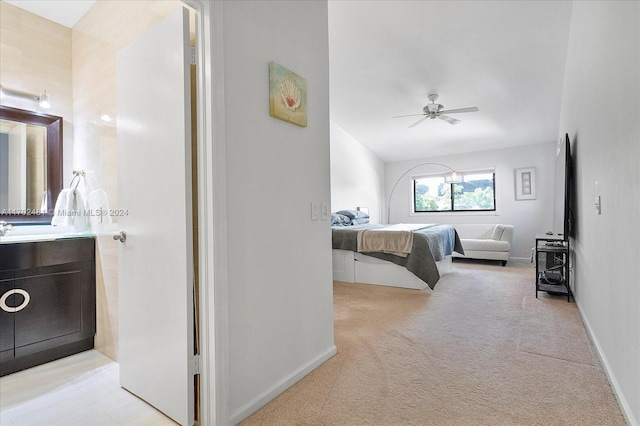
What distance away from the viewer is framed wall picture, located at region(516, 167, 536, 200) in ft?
20.0

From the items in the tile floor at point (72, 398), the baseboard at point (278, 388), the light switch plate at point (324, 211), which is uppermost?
the light switch plate at point (324, 211)

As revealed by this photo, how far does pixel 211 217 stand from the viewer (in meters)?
1.41

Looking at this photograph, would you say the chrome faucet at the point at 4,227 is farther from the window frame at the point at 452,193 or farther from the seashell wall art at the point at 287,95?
the window frame at the point at 452,193

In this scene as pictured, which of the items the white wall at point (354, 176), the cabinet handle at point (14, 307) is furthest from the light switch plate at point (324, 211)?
the white wall at point (354, 176)

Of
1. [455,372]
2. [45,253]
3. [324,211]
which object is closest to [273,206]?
[324,211]

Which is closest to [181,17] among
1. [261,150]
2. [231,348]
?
[261,150]

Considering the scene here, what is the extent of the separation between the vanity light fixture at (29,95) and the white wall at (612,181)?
11.8 ft

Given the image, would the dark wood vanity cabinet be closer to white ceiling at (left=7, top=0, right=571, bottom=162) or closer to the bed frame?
white ceiling at (left=7, top=0, right=571, bottom=162)

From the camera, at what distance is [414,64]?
153 inches

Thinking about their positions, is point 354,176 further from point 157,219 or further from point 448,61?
point 157,219

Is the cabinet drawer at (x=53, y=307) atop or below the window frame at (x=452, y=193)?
below

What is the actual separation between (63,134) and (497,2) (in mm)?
3882

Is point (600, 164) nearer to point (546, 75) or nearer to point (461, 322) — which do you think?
point (461, 322)

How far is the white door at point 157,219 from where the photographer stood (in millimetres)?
1464
